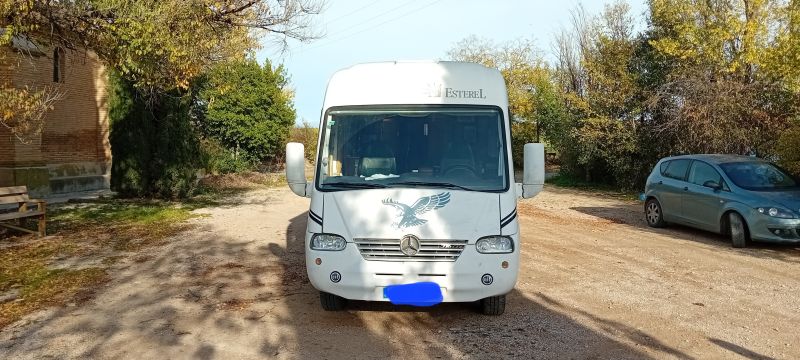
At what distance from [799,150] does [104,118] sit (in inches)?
867

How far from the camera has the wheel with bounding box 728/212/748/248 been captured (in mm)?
9859

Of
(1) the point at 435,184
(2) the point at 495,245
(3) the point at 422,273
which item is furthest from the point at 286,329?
(2) the point at 495,245

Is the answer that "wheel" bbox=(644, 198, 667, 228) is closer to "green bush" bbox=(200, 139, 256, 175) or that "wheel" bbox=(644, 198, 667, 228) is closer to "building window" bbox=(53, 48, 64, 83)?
"building window" bbox=(53, 48, 64, 83)

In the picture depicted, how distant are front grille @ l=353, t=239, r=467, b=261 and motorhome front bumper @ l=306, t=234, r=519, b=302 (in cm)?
3

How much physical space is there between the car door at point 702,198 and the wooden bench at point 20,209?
482 inches

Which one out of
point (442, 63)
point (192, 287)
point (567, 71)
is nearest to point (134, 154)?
point (192, 287)

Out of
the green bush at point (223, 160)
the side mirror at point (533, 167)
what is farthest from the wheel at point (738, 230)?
the green bush at point (223, 160)

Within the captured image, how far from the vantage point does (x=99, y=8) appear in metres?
8.81

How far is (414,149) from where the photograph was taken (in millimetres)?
6137

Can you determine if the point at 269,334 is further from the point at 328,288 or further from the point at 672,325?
the point at 672,325

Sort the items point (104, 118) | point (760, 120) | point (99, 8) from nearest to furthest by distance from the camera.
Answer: point (99, 8) < point (760, 120) < point (104, 118)

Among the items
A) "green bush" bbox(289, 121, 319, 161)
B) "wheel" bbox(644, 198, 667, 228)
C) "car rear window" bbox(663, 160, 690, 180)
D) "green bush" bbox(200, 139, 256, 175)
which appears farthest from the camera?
"green bush" bbox(289, 121, 319, 161)

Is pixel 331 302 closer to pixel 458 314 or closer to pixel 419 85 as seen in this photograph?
pixel 458 314

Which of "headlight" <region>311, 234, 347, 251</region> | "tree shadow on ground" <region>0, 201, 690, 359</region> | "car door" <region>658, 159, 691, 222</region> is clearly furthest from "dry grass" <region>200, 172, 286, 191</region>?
"headlight" <region>311, 234, 347, 251</region>
